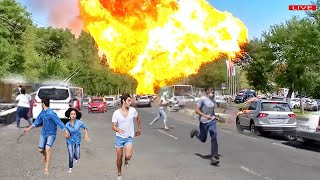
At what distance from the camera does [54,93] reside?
74.9 feet

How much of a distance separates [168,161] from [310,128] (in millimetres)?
6117

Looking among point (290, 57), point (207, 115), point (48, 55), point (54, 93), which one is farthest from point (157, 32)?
point (48, 55)

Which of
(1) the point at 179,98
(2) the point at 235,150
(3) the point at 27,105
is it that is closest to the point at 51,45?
(1) the point at 179,98

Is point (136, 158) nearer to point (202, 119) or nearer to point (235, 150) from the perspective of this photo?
point (202, 119)

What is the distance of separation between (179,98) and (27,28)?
24.2 m

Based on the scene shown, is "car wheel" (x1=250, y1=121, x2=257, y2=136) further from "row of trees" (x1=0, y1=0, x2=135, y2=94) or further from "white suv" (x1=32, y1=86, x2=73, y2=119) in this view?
"row of trees" (x1=0, y1=0, x2=135, y2=94)

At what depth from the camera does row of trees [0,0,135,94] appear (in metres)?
54.8

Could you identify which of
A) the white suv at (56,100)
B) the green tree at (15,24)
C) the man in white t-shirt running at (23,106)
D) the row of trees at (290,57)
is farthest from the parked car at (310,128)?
the green tree at (15,24)

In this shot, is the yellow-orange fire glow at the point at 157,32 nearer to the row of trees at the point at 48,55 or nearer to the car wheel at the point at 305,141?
the row of trees at the point at 48,55

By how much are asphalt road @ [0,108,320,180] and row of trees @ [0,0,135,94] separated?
30.8 m

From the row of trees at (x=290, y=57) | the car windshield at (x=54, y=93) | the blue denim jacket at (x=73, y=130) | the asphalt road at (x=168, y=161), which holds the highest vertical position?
the row of trees at (x=290, y=57)

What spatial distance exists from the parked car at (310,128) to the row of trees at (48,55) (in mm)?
32795

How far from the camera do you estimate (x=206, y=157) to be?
511 inches

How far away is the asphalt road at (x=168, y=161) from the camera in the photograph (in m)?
9.96
